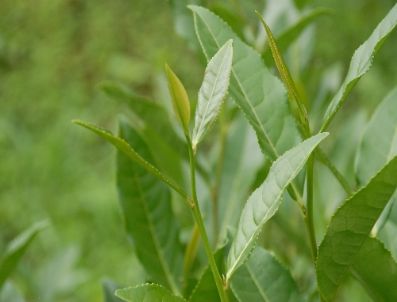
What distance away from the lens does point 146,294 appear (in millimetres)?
664

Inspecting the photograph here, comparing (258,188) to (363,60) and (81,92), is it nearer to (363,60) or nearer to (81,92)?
(363,60)

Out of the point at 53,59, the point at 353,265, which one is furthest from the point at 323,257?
the point at 53,59

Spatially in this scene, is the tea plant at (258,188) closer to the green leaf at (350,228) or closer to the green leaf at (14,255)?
the green leaf at (350,228)

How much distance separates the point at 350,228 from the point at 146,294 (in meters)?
0.18

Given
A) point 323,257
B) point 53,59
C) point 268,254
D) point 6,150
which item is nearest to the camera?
point 323,257

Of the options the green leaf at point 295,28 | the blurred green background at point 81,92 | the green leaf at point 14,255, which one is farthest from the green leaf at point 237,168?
the blurred green background at point 81,92

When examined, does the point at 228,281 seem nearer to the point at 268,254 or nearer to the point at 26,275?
the point at 268,254

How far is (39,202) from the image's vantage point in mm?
3227

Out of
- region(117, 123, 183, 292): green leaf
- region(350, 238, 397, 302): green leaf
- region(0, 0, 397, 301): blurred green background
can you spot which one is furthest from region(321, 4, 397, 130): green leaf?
region(0, 0, 397, 301): blurred green background

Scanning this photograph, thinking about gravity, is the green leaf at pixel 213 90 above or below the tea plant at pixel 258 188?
above

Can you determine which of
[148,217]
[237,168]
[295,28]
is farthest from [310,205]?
[237,168]

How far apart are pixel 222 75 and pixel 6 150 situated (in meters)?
2.92

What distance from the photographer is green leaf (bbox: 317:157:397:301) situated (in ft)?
2.07

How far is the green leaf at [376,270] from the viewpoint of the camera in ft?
2.31
